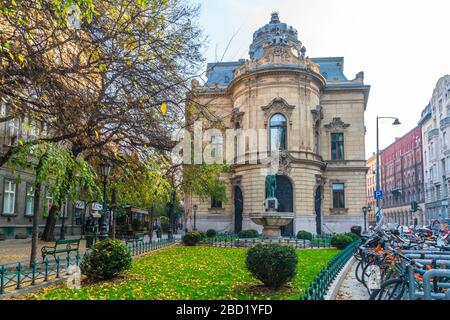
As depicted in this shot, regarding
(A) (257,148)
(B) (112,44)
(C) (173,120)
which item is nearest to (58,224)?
(A) (257,148)

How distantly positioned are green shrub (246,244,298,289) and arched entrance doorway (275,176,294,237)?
25265 mm

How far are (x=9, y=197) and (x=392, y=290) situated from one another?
90.6 feet

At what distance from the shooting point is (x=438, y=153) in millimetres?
65062

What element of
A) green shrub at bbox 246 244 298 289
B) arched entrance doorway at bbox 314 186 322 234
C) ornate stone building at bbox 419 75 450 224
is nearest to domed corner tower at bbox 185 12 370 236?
arched entrance doorway at bbox 314 186 322 234

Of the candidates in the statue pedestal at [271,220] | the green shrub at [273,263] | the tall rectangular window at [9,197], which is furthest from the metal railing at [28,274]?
the tall rectangular window at [9,197]

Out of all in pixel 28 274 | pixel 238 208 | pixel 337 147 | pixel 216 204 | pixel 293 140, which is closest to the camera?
pixel 28 274

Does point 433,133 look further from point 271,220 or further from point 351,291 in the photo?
point 351,291

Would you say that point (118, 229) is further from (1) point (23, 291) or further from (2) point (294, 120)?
(1) point (23, 291)

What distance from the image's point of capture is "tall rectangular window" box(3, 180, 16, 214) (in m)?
26.4

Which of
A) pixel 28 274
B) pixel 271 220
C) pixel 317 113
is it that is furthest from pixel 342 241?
pixel 317 113

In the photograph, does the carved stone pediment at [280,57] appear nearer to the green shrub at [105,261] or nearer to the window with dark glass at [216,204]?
the window with dark glass at [216,204]

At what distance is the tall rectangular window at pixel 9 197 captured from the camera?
26.4m

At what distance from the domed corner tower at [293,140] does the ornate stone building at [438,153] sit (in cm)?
2731
